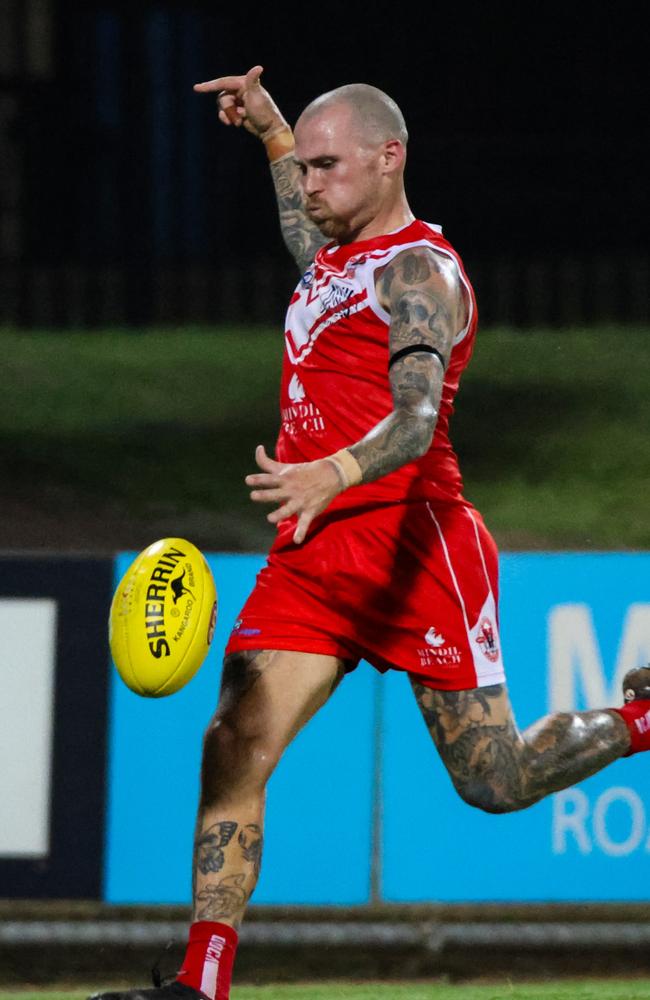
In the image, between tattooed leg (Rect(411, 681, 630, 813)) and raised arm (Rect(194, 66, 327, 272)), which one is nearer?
tattooed leg (Rect(411, 681, 630, 813))

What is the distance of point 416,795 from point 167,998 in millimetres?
2105

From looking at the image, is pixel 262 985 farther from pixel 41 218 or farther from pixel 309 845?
pixel 41 218

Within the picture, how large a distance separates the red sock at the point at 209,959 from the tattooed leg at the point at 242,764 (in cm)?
3

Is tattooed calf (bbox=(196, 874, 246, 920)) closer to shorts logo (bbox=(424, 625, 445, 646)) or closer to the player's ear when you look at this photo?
shorts logo (bbox=(424, 625, 445, 646))

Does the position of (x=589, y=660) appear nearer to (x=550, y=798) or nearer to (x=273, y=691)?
(x=550, y=798)

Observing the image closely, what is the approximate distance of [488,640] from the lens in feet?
17.6

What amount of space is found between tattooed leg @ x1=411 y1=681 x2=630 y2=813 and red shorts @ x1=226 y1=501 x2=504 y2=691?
0.19ft

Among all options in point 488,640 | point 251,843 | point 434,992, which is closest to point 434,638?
point 488,640

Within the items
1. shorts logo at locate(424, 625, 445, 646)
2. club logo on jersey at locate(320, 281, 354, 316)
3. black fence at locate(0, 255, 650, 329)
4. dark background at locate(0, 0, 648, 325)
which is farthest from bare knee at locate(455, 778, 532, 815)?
dark background at locate(0, 0, 648, 325)

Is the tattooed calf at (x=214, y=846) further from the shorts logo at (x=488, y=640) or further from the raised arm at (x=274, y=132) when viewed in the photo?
the raised arm at (x=274, y=132)

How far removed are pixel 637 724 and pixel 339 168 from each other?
6.00 ft

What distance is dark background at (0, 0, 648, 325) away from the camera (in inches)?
764

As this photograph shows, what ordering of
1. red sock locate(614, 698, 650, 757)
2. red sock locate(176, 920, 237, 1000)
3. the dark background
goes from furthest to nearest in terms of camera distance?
1. the dark background
2. red sock locate(614, 698, 650, 757)
3. red sock locate(176, 920, 237, 1000)

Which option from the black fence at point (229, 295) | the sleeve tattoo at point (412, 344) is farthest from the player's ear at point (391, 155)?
the black fence at point (229, 295)
